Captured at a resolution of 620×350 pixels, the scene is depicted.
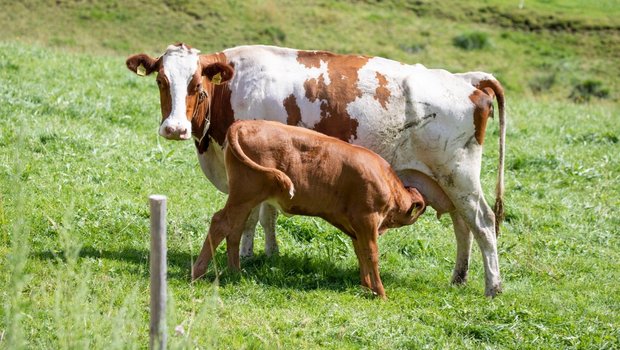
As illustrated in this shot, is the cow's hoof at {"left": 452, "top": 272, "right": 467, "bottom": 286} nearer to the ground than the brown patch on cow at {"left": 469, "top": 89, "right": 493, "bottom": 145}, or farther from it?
nearer to the ground

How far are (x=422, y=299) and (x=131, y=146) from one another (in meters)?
6.13

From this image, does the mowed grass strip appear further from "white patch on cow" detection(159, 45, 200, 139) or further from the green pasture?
"white patch on cow" detection(159, 45, 200, 139)

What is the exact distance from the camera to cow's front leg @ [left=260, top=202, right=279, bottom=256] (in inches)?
389

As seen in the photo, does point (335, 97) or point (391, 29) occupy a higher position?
point (335, 97)

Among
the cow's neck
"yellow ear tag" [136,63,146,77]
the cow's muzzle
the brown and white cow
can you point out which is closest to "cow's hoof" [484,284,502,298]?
the brown and white cow

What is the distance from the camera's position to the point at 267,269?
9148 mm

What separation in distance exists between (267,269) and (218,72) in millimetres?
2067

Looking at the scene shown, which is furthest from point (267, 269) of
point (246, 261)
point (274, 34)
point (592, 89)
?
point (274, 34)

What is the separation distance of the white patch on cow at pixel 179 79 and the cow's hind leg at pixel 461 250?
3.17 m

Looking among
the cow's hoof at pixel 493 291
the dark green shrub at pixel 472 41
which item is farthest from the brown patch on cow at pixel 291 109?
the dark green shrub at pixel 472 41

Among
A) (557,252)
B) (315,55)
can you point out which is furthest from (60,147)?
(557,252)

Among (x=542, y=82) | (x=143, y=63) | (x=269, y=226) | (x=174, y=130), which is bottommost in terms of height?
(x=542, y=82)

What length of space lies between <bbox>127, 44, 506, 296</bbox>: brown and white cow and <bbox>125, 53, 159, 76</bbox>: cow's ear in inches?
0.4

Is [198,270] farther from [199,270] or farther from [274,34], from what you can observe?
[274,34]
